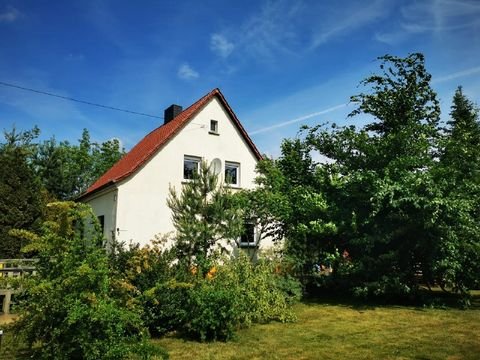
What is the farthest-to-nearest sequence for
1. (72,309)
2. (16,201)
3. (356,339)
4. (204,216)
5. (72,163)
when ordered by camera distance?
(72,163)
(16,201)
(204,216)
(356,339)
(72,309)

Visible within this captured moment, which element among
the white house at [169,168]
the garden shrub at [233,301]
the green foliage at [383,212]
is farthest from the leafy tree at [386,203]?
Result: the white house at [169,168]

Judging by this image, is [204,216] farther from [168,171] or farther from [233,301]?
[233,301]

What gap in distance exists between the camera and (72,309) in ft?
17.2

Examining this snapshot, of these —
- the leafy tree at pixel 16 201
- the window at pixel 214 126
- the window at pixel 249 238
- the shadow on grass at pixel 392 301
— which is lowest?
the shadow on grass at pixel 392 301

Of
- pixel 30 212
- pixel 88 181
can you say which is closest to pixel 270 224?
pixel 30 212

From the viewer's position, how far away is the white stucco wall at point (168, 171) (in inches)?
634

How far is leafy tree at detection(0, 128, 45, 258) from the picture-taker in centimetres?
2028

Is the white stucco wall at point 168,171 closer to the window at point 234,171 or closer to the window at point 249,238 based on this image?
the window at point 234,171

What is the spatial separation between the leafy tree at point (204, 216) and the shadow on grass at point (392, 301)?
3.85 m

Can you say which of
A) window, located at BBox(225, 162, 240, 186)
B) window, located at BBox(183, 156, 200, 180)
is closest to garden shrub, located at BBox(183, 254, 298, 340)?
window, located at BBox(183, 156, 200, 180)

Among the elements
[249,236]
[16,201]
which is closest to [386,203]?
[249,236]

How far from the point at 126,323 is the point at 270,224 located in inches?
411

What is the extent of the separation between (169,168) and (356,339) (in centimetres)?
1179

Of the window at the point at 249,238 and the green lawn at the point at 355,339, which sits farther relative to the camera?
the window at the point at 249,238
